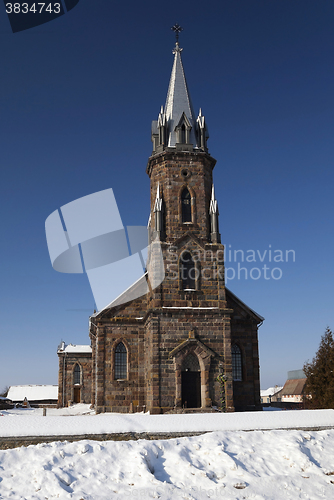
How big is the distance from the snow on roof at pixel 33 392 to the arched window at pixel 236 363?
4840 centimetres

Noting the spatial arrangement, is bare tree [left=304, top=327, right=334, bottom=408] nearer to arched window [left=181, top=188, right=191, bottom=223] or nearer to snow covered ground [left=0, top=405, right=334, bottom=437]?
snow covered ground [left=0, top=405, right=334, bottom=437]

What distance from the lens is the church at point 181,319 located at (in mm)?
25798

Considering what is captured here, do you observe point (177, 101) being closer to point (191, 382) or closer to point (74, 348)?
point (191, 382)

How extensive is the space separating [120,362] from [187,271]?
6907mm

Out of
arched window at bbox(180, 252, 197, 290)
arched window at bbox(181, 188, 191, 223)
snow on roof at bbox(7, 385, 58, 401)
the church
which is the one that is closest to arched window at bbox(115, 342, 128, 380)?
the church

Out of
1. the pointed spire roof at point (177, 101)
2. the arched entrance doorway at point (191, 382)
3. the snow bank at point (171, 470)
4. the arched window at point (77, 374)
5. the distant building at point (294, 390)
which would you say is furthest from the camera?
the distant building at point (294, 390)

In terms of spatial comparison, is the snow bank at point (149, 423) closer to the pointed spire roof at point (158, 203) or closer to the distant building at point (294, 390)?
the pointed spire roof at point (158, 203)

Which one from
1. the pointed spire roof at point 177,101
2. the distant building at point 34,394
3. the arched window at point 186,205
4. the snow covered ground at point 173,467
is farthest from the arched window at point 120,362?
the distant building at point 34,394

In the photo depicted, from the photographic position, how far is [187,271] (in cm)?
2778

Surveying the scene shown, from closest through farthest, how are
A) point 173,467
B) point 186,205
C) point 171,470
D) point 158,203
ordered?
point 171,470 → point 173,467 → point 158,203 → point 186,205

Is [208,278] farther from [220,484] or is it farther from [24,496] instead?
[24,496]

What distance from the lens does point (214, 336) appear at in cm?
2659

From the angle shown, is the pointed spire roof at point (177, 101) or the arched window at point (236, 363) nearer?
the arched window at point (236, 363)

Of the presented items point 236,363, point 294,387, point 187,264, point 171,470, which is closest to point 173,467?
point 171,470
